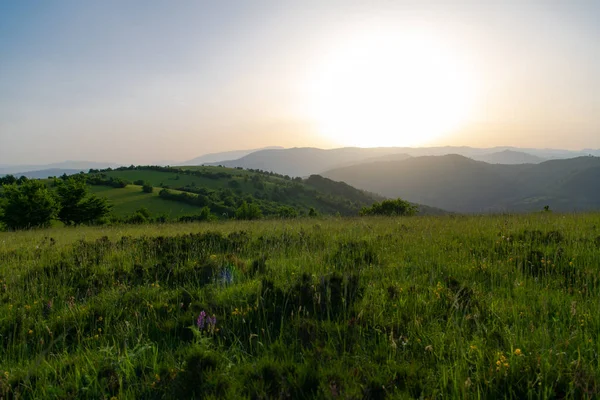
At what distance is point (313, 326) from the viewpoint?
120 inches

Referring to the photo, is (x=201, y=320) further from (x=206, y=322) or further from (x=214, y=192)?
(x=214, y=192)

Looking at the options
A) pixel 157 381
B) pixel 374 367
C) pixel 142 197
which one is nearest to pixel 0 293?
pixel 157 381

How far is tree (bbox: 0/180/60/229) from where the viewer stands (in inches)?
1558

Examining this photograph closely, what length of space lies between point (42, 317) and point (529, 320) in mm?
5499

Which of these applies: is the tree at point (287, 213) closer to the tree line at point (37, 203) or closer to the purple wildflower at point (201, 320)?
the purple wildflower at point (201, 320)

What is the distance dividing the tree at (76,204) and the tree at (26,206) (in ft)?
16.5

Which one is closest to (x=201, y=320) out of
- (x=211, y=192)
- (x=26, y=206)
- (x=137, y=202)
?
(x=26, y=206)

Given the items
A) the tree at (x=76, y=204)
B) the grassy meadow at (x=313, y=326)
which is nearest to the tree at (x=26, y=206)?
the tree at (x=76, y=204)

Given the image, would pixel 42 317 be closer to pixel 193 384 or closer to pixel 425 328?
pixel 193 384

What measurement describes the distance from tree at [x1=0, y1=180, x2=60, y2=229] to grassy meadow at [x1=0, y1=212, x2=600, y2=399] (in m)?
43.7

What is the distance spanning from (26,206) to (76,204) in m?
8.00

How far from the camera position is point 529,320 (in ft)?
10.2

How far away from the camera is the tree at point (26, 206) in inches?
1558

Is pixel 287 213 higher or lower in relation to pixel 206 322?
lower
